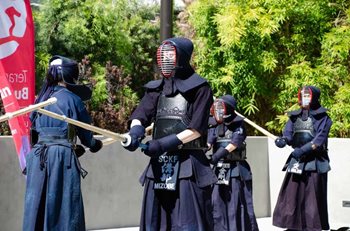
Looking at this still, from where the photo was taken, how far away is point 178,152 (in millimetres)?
6422

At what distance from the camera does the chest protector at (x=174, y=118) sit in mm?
6395

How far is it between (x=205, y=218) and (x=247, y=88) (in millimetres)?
9076

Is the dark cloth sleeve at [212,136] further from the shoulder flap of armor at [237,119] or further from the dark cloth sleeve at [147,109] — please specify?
the dark cloth sleeve at [147,109]

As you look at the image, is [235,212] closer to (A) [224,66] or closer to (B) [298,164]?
(B) [298,164]

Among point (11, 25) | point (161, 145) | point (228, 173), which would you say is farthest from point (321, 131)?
point (161, 145)

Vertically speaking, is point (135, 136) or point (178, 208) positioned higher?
point (135, 136)

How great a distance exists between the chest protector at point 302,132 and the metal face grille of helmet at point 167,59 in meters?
4.41

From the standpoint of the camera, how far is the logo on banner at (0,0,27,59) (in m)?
7.92

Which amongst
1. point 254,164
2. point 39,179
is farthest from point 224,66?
point 39,179

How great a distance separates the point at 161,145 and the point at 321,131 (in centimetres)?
464

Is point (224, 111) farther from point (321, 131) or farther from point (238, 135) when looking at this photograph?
point (321, 131)

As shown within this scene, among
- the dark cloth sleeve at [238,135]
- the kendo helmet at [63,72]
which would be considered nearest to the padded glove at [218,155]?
the dark cloth sleeve at [238,135]

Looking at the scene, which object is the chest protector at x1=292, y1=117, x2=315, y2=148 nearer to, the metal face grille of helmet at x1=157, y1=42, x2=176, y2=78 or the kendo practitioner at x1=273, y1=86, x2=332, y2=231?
the kendo practitioner at x1=273, y1=86, x2=332, y2=231

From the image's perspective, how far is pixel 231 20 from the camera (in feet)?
48.6
